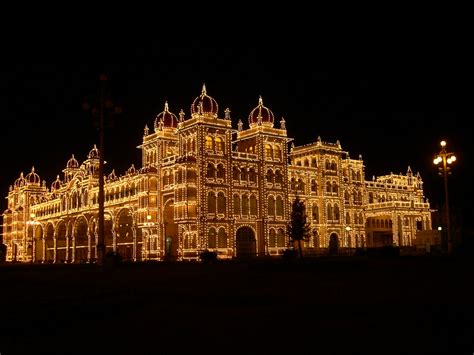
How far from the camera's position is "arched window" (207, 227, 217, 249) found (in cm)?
6556

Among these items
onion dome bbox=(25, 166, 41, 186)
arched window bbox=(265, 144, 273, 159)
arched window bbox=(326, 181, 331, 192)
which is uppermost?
onion dome bbox=(25, 166, 41, 186)

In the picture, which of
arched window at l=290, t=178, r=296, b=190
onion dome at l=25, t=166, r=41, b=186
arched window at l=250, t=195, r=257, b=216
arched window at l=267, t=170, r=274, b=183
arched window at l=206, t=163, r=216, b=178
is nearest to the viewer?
arched window at l=206, t=163, r=216, b=178

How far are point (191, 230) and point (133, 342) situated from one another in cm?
5564

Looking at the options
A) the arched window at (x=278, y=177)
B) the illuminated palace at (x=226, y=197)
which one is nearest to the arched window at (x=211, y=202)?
the illuminated palace at (x=226, y=197)

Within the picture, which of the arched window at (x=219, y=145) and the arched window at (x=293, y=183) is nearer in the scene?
the arched window at (x=219, y=145)

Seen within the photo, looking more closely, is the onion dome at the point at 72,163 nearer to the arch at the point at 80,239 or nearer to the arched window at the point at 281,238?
the arch at the point at 80,239

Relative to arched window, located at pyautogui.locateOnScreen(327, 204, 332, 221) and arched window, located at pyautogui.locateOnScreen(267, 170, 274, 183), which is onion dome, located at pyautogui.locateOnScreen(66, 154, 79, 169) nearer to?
arched window, located at pyautogui.locateOnScreen(267, 170, 274, 183)

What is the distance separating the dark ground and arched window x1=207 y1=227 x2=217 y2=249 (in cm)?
4586

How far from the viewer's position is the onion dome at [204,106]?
67.0 metres

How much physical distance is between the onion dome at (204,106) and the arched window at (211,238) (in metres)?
13.6

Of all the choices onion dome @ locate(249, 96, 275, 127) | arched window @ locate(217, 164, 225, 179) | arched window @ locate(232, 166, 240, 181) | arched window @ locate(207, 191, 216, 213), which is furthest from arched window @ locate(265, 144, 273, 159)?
arched window @ locate(207, 191, 216, 213)

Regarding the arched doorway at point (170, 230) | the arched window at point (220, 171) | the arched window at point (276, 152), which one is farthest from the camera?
the arched window at point (276, 152)

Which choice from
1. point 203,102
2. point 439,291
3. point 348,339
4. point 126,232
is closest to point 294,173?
point 203,102

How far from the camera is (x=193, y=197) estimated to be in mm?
66062
